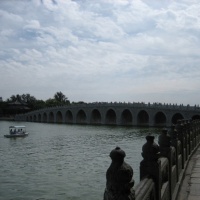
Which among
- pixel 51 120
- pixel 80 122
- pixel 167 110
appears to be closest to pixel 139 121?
pixel 167 110

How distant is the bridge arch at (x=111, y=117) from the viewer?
78.3 metres

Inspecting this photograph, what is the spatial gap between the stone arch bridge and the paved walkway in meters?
51.5

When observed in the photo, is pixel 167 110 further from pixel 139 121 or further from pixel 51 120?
pixel 51 120

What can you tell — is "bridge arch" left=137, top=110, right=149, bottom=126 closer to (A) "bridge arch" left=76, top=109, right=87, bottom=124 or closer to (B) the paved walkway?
(A) "bridge arch" left=76, top=109, right=87, bottom=124

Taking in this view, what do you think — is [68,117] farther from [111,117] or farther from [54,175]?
[54,175]

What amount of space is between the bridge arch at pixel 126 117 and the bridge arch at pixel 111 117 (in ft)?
14.5

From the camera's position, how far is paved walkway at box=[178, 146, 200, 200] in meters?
6.40

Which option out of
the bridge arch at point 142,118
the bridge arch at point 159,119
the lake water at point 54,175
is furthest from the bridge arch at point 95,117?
the lake water at point 54,175

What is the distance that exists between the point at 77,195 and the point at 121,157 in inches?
409

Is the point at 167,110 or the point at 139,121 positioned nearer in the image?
the point at 167,110

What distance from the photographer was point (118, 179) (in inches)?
105

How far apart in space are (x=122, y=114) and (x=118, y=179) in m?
70.6

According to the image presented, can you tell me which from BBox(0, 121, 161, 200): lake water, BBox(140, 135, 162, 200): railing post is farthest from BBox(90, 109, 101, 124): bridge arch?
BBox(140, 135, 162, 200): railing post

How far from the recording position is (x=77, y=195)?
12539 millimetres
